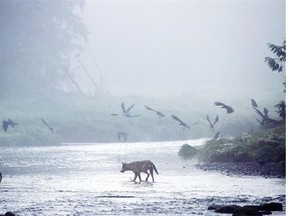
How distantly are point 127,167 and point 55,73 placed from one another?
27147mm

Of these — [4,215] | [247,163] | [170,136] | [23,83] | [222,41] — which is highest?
[222,41]

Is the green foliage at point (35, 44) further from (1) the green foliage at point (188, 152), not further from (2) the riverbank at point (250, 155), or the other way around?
(2) the riverbank at point (250, 155)

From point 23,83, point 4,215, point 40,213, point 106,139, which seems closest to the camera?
point 4,215

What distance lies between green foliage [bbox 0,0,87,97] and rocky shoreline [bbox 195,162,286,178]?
2347 centimetres

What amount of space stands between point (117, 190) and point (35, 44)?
2900 cm

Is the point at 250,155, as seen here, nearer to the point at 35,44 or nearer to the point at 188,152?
the point at 188,152

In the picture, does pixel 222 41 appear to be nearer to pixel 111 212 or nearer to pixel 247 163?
pixel 247 163

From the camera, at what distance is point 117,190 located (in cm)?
1445

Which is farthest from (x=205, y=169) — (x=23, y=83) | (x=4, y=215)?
(x=23, y=83)

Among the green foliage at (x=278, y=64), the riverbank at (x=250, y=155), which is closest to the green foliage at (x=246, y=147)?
the riverbank at (x=250, y=155)

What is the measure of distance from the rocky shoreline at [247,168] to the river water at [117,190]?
47cm

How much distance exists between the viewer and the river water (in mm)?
11523

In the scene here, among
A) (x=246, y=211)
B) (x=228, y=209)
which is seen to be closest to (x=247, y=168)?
(x=228, y=209)

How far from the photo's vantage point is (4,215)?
33.4ft
